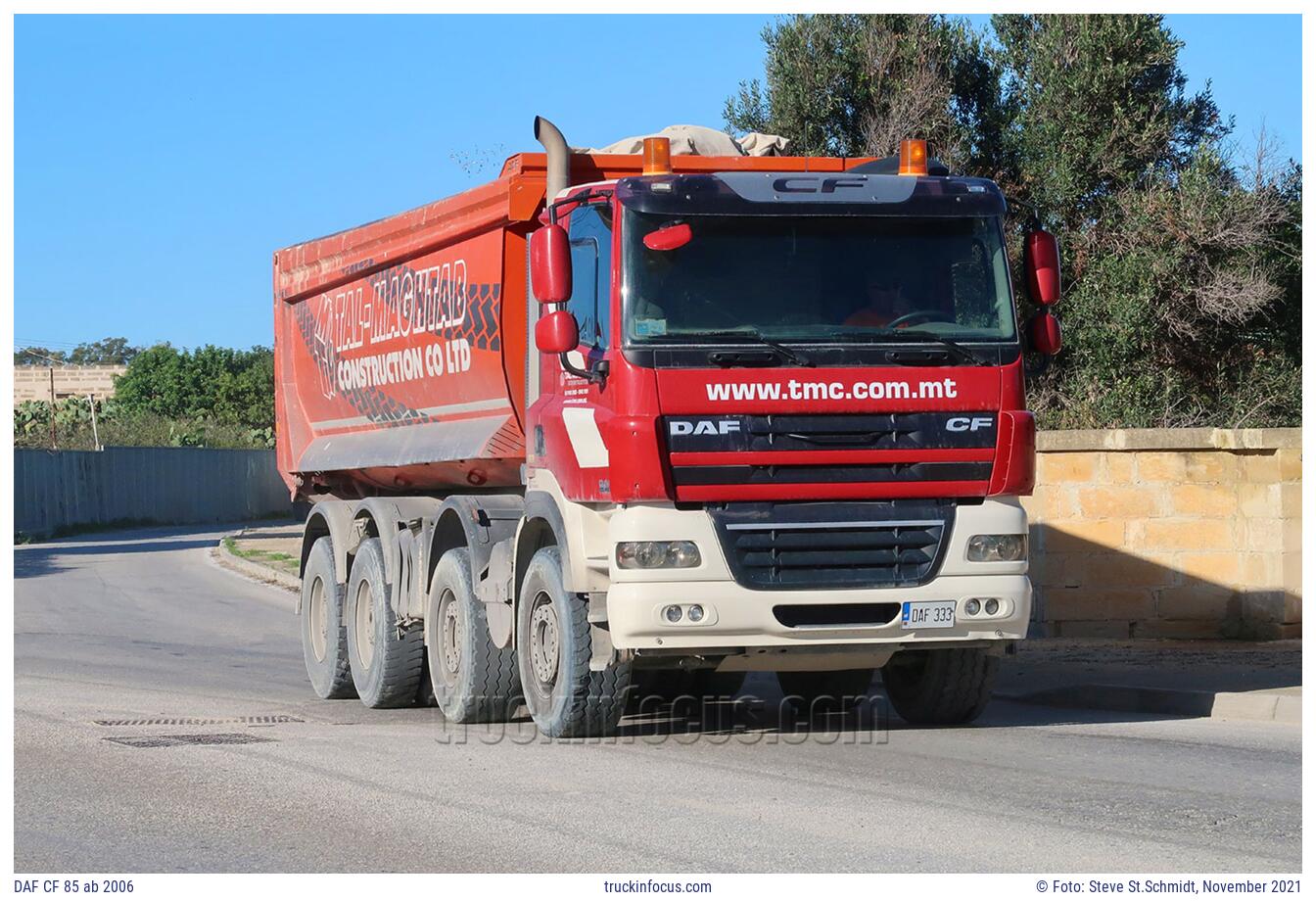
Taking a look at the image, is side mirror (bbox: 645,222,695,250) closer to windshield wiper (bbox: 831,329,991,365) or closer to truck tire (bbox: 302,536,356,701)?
windshield wiper (bbox: 831,329,991,365)

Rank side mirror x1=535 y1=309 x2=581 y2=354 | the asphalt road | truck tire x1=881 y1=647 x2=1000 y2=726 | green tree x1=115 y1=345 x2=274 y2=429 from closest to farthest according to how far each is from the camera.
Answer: the asphalt road, side mirror x1=535 y1=309 x2=581 y2=354, truck tire x1=881 y1=647 x2=1000 y2=726, green tree x1=115 y1=345 x2=274 y2=429

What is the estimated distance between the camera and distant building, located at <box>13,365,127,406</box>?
10506 cm

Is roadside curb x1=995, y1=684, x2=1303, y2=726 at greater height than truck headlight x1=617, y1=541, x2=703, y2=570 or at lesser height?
lesser

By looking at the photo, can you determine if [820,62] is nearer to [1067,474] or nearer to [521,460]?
[1067,474]

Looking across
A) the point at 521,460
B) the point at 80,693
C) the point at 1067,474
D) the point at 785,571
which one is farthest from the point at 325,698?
the point at 1067,474

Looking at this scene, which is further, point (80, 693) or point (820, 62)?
point (820, 62)

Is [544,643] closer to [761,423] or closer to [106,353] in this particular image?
[761,423]

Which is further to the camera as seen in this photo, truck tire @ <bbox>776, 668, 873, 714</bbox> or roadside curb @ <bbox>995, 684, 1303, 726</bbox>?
truck tire @ <bbox>776, 668, 873, 714</bbox>

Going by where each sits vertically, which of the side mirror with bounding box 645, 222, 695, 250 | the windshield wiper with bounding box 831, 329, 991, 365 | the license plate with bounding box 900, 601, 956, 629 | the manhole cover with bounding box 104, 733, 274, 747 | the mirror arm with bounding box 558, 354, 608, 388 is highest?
the side mirror with bounding box 645, 222, 695, 250

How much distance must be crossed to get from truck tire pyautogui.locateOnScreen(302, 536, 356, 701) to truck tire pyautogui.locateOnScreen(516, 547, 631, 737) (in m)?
3.49

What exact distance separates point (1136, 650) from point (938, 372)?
6058 mm

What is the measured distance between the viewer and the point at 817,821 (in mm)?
7469

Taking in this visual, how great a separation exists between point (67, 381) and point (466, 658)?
101 meters

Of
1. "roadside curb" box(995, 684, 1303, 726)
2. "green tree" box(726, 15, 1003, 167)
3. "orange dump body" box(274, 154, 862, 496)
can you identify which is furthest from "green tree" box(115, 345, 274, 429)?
"roadside curb" box(995, 684, 1303, 726)
